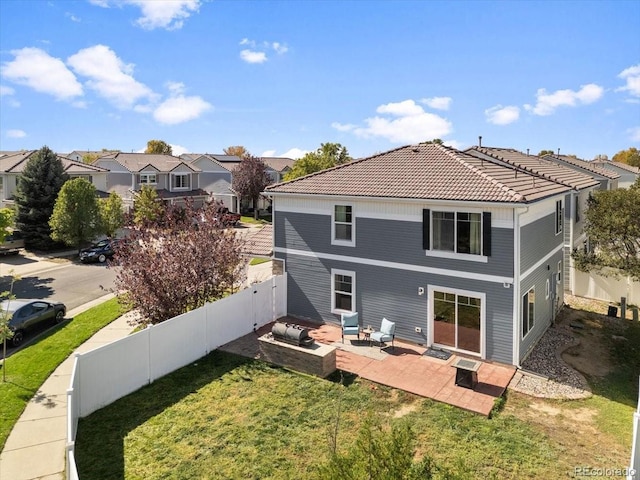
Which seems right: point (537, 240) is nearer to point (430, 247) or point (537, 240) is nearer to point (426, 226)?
point (430, 247)

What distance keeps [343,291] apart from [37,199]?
1201 inches

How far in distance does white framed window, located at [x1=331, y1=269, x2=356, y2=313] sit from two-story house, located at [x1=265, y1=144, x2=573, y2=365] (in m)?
0.04

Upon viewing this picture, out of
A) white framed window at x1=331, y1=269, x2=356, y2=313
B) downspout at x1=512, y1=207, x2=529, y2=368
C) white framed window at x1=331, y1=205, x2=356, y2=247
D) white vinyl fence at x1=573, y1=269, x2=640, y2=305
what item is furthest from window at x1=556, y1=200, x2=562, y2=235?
white framed window at x1=331, y1=269, x2=356, y2=313

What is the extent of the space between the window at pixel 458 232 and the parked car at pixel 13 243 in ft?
112

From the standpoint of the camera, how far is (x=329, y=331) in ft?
59.1

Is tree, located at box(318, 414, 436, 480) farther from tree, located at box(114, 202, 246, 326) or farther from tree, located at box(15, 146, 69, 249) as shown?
tree, located at box(15, 146, 69, 249)

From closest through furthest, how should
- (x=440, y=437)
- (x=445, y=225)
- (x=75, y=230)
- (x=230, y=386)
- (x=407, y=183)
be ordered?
(x=440, y=437)
(x=230, y=386)
(x=445, y=225)
(x=407, y=183)
(x=75, y=230)

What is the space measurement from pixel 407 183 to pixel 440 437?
30.4ft

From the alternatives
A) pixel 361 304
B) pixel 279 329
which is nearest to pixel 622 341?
pixel 361 304

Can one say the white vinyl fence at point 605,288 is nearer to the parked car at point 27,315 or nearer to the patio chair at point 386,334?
the patio chair at point 386,334

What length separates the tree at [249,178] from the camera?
53906 mm

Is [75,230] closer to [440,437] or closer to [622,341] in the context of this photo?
[440,437]

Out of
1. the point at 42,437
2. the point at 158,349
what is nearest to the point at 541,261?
the point at 158,349

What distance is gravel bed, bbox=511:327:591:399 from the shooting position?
13297 millimetres
